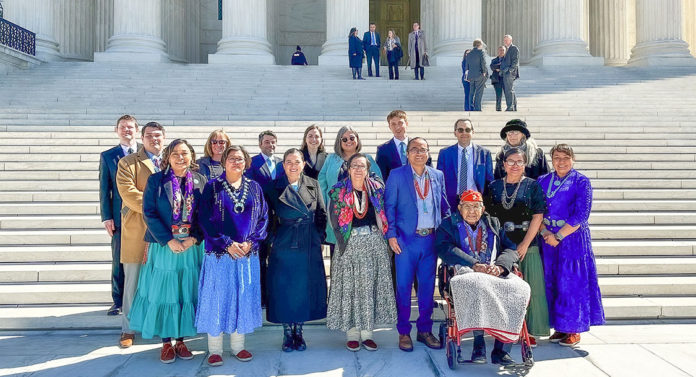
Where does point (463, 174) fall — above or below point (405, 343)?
above

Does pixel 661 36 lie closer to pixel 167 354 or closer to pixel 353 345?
pixel 353 345

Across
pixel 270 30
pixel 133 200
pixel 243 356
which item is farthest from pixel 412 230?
pixel 270 30

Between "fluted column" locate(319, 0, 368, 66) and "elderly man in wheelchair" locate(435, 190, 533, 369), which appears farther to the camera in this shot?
"fluted column" locate(319, 0, 368, 66)

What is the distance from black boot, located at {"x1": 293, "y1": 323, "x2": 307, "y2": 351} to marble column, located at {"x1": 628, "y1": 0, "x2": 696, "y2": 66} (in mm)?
19716

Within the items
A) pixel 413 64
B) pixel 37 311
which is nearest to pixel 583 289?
pixel 37 311

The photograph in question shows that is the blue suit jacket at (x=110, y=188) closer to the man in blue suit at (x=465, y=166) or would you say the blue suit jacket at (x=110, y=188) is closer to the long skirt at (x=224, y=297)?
the long skirt at (x=224, y=297)

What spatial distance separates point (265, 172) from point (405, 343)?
218cm

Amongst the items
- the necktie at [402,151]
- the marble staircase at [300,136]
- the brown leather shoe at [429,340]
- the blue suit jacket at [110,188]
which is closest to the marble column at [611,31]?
the marble staircase at [300,136]

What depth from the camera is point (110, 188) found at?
5.22m

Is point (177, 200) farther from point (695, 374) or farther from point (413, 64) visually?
point (413, 64)

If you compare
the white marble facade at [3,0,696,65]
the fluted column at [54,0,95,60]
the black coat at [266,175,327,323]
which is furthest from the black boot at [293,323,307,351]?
the fluted column at [54,0,95,60]

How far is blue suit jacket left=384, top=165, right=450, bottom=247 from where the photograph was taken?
15.6 feet

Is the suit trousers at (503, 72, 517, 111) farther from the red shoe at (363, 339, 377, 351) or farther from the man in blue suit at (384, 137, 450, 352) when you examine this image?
the red shoe at (363, 339, 377, 351)

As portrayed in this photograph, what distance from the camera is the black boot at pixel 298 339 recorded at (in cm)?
476
